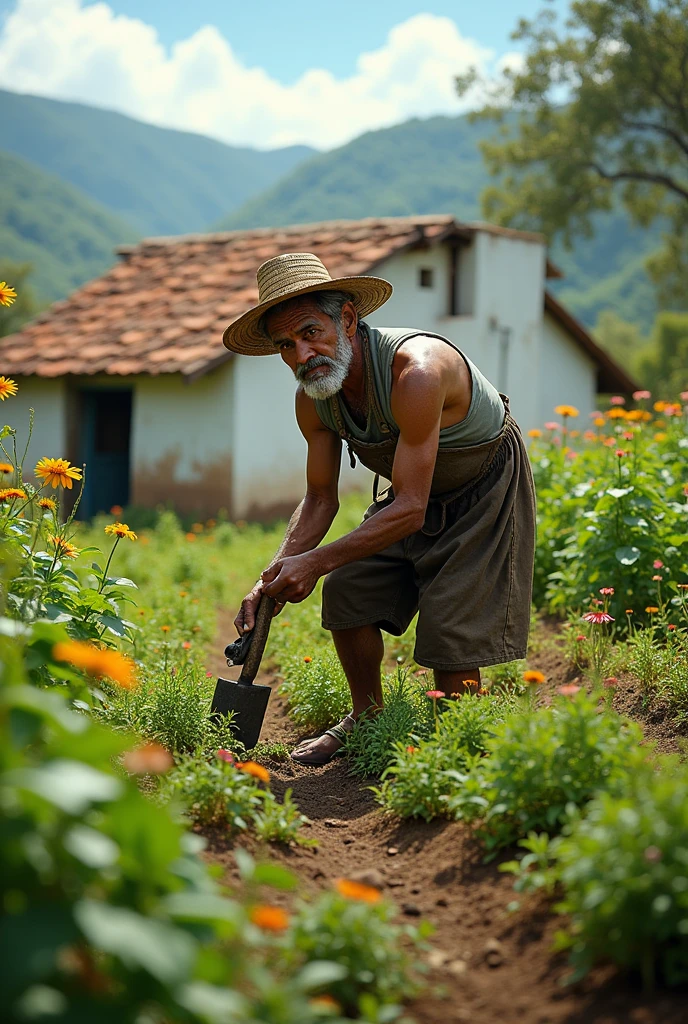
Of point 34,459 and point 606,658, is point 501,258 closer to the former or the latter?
point 34,459

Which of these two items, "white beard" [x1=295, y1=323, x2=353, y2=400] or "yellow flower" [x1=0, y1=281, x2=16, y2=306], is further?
"white beard" [x1=295, y1=323, x2=353, y2=400]

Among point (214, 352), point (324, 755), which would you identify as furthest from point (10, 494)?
point (214, 352)

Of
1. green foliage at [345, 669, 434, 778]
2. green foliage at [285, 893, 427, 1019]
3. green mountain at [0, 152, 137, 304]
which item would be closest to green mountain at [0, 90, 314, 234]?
green mountain at [0, 152, 137, 304]

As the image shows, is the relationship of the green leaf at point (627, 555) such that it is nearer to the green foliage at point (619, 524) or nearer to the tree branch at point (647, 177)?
the green foliage at point (619, 524)

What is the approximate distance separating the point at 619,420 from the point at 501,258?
9.58 metres

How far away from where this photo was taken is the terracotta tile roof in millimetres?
11961

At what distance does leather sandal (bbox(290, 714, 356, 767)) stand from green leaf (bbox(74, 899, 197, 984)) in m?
2.43

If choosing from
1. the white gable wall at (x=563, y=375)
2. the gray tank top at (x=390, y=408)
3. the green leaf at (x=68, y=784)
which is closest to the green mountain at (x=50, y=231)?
the white gable wall at (x=563, y=375)

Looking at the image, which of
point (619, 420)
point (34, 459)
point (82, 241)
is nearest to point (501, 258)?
point (34, 459)

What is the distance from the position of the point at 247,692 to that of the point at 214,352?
8.13 meters

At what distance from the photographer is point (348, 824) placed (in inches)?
130

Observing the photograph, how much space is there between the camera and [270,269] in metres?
3.92

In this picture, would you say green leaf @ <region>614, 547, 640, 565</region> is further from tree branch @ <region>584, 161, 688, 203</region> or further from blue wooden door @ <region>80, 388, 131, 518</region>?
tree branch @ <region>584, 161, 688, 203</region>

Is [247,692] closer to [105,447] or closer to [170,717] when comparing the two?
[170,717]
